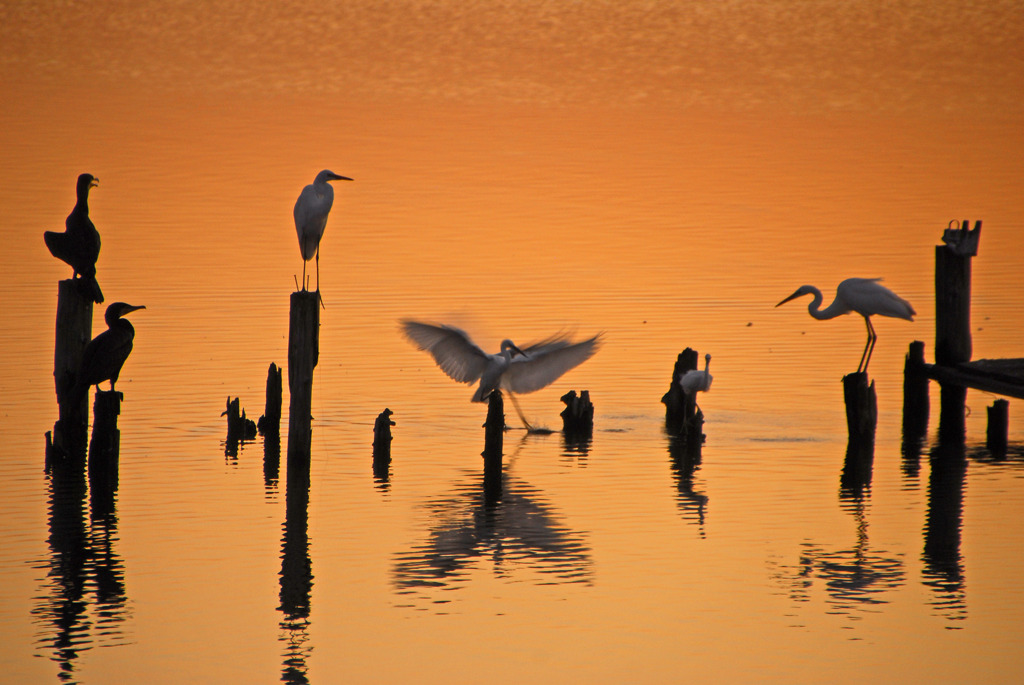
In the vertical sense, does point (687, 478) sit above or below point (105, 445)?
below

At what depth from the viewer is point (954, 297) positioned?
1427 cm

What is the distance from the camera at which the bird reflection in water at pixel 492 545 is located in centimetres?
979

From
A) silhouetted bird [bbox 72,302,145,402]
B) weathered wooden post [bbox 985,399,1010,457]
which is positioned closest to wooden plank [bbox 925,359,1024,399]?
weathered wooden post [bbox 985,399,1010,457]

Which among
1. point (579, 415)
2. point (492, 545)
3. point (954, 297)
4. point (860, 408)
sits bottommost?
point (492, 545)

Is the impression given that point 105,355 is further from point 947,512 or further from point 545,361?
point 947,512

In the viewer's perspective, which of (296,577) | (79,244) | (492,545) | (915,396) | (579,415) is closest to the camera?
(296,577)

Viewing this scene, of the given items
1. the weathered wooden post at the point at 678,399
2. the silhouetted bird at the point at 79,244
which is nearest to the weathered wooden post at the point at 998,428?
the weathered wooden post at the point at 678,399

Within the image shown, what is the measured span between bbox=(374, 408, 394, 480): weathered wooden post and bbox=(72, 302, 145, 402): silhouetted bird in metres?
2.06

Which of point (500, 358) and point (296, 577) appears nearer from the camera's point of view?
point (296, 577)

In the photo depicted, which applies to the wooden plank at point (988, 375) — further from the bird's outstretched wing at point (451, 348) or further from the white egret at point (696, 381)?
the bird's outstretched wing at point (451, 348)

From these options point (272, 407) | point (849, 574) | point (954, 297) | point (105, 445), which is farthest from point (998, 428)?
point (105, 445)

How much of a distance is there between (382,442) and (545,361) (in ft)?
6.74

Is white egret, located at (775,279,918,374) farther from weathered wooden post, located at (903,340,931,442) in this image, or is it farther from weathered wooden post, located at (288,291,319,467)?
weathered wooden post, located at (288,291,319,467)

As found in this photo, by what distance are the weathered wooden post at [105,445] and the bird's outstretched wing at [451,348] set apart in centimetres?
311
